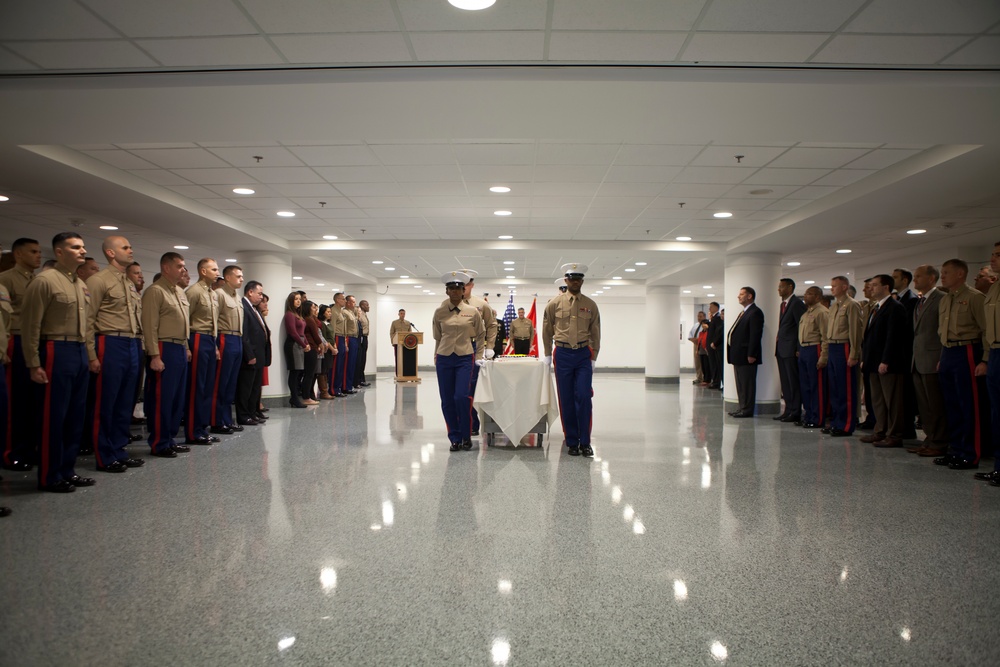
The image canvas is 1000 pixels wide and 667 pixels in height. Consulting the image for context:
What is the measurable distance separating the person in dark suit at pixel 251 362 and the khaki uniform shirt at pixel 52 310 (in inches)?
129

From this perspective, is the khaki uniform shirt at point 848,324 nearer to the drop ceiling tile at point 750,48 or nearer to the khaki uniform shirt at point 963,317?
the khaki uniform shirt at point 963,317

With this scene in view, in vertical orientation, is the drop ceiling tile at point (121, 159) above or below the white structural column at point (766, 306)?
above

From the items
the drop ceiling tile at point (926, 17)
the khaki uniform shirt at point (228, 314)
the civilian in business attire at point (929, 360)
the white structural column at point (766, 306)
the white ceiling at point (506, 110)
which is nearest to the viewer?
the drop ceiling tile at point (926, 17)

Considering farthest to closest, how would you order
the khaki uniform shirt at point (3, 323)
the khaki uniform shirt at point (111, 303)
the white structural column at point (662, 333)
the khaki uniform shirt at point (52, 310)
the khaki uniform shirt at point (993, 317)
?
the white structural column at point (662, 333), the khaki uniform shirt at point (111, 303), the khaki uniform shirt at point (993, 317), the khaki uniform shirt at point (52, 310), the khaki uniform shirt at point (3, 323)

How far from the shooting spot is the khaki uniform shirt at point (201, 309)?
6.43m

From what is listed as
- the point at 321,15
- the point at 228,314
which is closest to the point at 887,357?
the point at 321,15

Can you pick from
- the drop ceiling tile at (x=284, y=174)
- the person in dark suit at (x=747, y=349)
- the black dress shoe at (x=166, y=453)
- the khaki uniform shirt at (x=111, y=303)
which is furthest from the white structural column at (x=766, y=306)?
the khaki uniform shirt at (x=111, y=303)

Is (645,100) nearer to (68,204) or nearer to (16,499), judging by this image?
(16,499)

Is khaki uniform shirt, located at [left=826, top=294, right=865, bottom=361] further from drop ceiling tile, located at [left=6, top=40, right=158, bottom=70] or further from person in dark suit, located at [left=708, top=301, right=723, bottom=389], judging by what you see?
person in dark suit, located at [left=708, top=301, right=723, bottom=389]

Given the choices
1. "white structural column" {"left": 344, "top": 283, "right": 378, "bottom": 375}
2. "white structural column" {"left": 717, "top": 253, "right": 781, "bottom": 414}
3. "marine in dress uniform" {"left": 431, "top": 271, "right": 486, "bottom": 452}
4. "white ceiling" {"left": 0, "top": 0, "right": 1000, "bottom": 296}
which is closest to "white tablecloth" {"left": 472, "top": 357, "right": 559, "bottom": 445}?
"marine in dress uniform" {"left": 431, "top": 271, "right": 486, "bottom": 452}

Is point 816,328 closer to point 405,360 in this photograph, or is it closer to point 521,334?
point 521,334

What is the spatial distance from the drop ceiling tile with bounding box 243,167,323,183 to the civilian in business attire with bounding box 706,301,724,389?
11.3m

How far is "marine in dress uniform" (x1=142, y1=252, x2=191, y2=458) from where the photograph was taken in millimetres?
5617

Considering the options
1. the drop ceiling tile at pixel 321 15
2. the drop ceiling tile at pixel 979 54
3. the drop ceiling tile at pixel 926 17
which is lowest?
the drop ceiling tile at pixel 979 54
